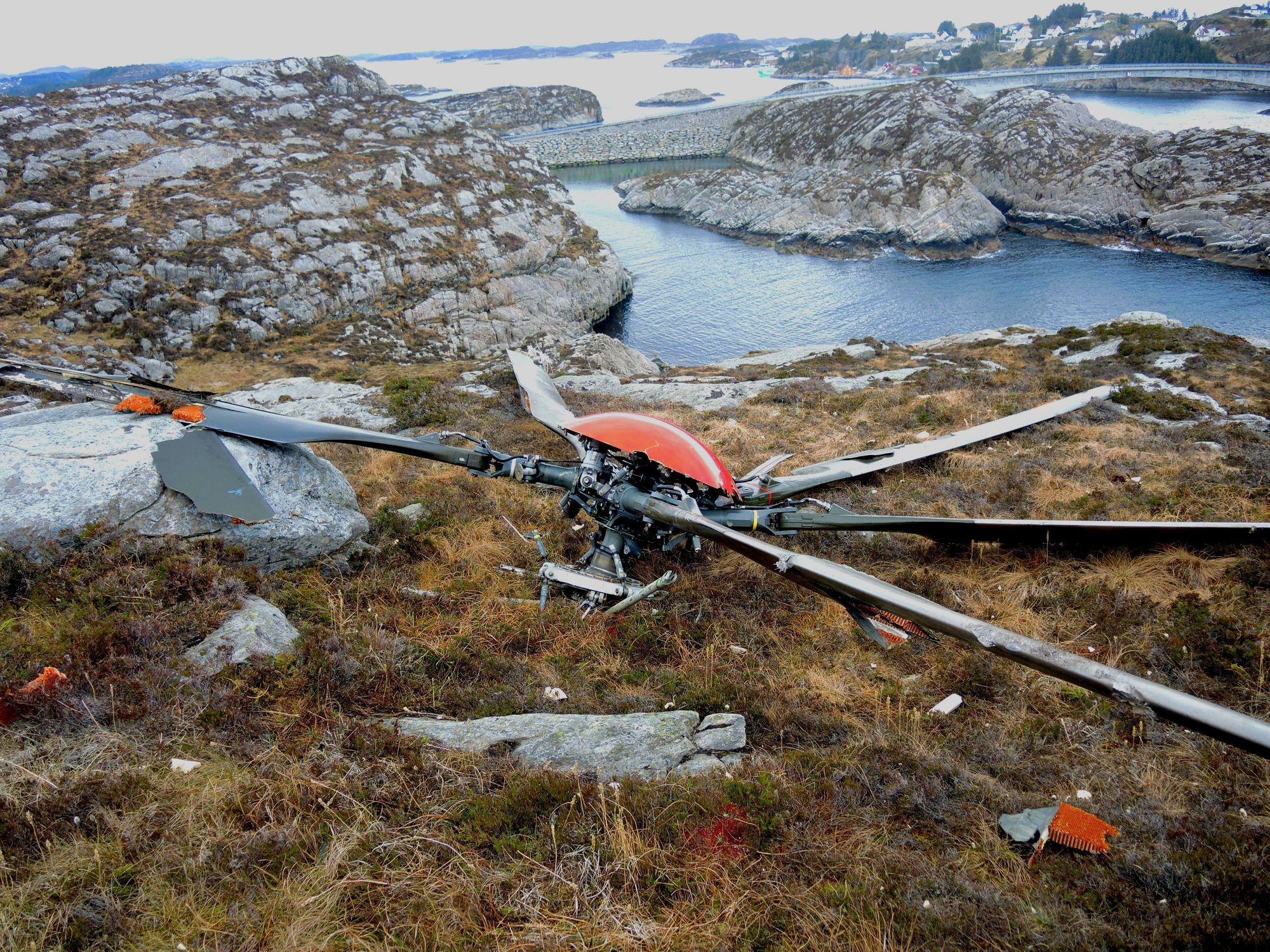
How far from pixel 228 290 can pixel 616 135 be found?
98.7 meters

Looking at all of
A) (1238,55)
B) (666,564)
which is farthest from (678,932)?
(1238,55)

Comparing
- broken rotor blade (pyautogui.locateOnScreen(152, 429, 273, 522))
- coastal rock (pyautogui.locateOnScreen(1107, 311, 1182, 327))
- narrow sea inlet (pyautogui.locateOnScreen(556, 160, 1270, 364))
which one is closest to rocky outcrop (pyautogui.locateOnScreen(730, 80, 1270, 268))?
narrow sea inlet (pyautogui.locateOnScreen(556, 160, 1270, 364))

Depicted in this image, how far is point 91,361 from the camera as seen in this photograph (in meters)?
25.7

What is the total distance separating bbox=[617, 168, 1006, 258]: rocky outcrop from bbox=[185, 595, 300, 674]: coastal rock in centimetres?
6449

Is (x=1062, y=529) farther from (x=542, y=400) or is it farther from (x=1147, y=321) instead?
(x=1147, y=321)

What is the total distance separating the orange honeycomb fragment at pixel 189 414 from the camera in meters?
7.36

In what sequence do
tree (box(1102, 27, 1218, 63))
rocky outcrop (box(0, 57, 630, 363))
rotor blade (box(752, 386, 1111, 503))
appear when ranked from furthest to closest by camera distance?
tree (box(1102, 27, 1218, 63)), rocky outcrop (box(0, 57, 630, 363)), rotor blade (box(752, 386, 1111, 503))

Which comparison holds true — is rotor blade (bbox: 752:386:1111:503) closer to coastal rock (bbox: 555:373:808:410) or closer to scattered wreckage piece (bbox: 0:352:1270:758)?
scattered wreckage piece (bbox: 0:352:1270:758)

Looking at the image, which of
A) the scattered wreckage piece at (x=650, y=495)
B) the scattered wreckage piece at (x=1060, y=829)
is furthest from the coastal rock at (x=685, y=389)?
the scattered wreckage piece at (x=1060, y=829)

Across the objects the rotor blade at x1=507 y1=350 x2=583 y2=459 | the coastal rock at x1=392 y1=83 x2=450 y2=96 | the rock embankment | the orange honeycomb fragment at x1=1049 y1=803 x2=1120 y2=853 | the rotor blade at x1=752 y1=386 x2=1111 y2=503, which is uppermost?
the coastal rock at x1=392 y1=83 x2=450 y2=96

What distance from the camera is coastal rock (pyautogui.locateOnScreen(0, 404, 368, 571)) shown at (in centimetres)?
634

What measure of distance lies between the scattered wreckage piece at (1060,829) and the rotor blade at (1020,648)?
3.19 feet

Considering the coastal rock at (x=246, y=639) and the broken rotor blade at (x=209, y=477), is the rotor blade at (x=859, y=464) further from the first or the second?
the broken rotor blade at (x=209, y=477)

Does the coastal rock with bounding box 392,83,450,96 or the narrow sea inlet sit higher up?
the coastal rock with bounding box 392,83,450,96
